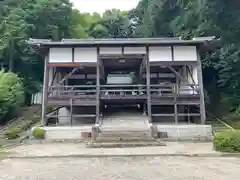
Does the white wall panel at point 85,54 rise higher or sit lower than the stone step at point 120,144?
higher

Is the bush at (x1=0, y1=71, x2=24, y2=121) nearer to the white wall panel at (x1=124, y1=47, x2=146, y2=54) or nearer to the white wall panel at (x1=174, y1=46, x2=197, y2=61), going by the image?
the white wall panel at (x1=124, y1=47, x2=146, y2=54)

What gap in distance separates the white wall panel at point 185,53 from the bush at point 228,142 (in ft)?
23.0

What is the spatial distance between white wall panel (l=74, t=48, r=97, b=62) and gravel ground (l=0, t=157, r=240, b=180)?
816 cm

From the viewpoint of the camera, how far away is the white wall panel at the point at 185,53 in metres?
16.8

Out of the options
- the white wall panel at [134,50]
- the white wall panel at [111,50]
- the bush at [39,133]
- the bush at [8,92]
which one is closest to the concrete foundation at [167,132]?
the bush at [39,133]

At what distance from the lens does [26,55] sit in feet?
82.8

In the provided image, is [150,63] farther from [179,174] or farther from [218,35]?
[179,174]

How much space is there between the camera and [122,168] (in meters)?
7.95

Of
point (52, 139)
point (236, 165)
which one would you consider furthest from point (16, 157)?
point (236, 165)

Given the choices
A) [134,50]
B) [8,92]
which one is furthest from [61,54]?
[8,92]

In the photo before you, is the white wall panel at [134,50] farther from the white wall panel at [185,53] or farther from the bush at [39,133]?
the bush at [39,133]

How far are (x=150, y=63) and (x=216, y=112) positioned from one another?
7.73 m

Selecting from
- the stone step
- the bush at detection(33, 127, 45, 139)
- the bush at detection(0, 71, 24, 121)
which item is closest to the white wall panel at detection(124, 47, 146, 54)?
the stone step

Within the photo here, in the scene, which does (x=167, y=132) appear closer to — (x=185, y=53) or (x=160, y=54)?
(x=160, y=54)
